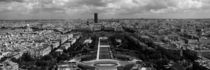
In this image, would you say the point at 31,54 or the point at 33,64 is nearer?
the point at 33,64

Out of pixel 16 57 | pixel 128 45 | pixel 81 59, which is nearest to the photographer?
pixel 81 59

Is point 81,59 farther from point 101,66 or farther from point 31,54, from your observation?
point 31,54

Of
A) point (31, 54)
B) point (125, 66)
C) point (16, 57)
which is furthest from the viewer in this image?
point (31, 54)

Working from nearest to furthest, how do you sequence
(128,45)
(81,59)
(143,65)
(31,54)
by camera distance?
1. (143,65)
2. (81,59)
3. (31,54)
4. (128,45)

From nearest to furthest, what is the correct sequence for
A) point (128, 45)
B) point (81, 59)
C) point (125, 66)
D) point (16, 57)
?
point (125, 66) → point (81, 59) → point (16, 57) → point (128, 45)

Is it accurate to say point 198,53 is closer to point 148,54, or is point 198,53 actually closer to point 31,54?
point 148,54

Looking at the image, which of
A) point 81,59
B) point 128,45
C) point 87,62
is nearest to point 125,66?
point 87,62

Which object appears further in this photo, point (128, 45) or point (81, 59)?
point (128, 45)

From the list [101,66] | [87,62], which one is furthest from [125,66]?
[87,62]
